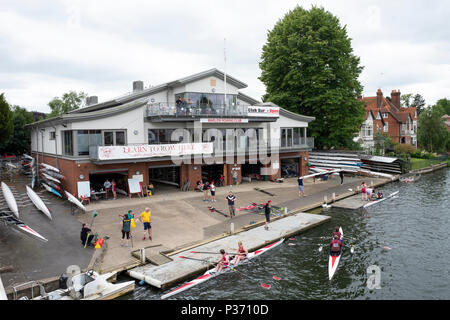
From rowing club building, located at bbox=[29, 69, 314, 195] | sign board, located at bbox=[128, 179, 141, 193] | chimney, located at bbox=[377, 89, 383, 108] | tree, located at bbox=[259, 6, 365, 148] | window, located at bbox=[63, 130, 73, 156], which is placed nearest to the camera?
rowing club building, located at bbox=[29, 69, 314, 195]

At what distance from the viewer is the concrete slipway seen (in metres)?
14.6

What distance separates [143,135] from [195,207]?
9117 mm

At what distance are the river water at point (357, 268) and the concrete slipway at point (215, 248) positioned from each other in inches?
20.2

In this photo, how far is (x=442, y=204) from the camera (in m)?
29.0

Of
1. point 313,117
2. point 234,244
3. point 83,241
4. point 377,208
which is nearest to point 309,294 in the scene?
point 234,244

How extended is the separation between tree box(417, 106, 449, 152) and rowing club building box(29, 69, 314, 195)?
3626cm

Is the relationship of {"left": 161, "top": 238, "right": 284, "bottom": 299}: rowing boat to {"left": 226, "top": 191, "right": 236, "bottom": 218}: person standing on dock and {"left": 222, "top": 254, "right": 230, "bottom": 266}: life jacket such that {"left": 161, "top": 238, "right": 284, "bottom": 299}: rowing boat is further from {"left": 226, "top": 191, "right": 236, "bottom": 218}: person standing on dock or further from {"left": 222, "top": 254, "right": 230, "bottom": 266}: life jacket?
{"left": 226, "top": 191, "right": 236, "bottom": 218}: person standing on dock

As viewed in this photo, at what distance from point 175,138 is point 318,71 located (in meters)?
21.5

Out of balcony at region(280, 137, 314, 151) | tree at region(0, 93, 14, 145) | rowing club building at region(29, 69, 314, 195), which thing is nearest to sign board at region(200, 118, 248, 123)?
rowing club building at region(29, 69, 314, 195)

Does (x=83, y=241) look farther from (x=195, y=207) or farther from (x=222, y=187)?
(x=222, y=187)
